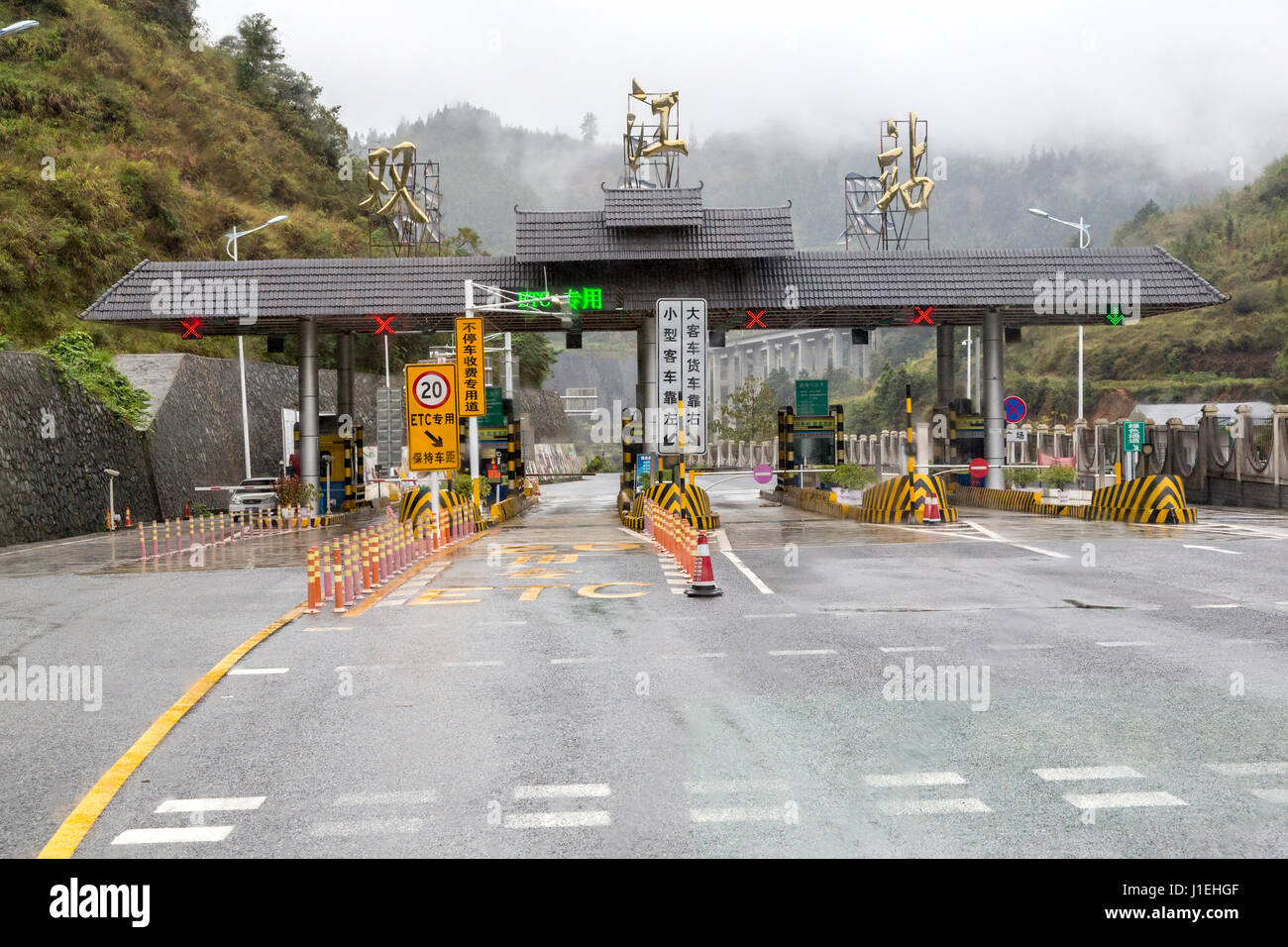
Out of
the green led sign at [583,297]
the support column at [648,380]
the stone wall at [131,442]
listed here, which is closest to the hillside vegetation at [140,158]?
the stone wall at [131,442]

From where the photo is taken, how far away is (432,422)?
71.2ft

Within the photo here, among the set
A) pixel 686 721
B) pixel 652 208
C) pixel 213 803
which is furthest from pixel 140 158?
pixel 213 803

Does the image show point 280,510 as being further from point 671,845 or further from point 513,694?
point 671,845

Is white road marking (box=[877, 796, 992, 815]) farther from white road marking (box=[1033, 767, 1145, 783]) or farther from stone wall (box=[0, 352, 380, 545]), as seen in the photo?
stone wall (box=[0, 352, 380, 545])

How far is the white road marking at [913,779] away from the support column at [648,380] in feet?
88.9

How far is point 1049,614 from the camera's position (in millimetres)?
12297

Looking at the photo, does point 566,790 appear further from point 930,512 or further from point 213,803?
point 930,512

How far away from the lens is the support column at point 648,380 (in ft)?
112

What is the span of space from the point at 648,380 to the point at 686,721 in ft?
94.6

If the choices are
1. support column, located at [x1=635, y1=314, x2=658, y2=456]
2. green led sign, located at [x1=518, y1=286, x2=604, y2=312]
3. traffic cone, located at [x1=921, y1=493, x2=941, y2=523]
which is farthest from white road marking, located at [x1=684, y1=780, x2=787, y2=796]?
green led sign, located at [x1=518, y1=286, x2=604, y2=312]

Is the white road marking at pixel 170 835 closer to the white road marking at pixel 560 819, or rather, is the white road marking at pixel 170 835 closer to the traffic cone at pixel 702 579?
the white road marking at pixel 560 819

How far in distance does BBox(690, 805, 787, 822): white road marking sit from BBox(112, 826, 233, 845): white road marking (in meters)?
2.20

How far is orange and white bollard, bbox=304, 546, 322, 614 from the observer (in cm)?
1353

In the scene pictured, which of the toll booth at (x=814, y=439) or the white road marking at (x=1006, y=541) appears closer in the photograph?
the white road marking at (x=1006, y=541)
